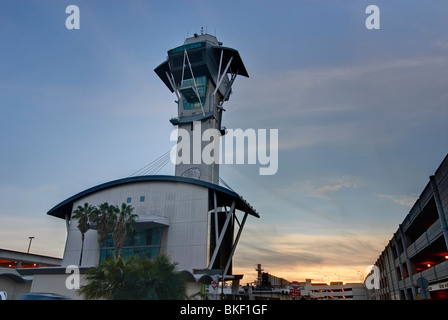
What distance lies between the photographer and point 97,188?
60.2 metres

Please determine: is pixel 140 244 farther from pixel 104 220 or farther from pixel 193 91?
pixel 193 91

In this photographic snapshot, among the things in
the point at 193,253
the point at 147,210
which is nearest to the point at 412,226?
the point at 193,253

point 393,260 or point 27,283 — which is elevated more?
point 393,260

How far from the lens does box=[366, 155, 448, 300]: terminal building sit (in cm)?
2592

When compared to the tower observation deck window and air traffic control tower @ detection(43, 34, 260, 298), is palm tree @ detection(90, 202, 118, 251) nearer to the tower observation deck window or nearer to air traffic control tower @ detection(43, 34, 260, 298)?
air traffic control tower @ detection(43, 34, 260, 298)

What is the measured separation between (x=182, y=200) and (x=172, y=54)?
161 feet

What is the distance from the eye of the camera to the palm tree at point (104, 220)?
49531 millimetres

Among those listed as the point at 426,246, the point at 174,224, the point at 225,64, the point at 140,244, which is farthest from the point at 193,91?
the point at 426,246

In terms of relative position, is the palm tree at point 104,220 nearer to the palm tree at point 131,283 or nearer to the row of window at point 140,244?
the row of window at point 140,244

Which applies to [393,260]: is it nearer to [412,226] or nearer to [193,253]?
[412,226]

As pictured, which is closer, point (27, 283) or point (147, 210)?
point (27, 283)

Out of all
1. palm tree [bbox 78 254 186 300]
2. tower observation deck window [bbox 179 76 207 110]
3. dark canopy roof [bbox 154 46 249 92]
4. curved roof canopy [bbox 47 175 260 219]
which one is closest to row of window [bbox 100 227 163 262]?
curved roof canopy [bbox 47 175 260 219]

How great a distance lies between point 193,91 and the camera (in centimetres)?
8319
